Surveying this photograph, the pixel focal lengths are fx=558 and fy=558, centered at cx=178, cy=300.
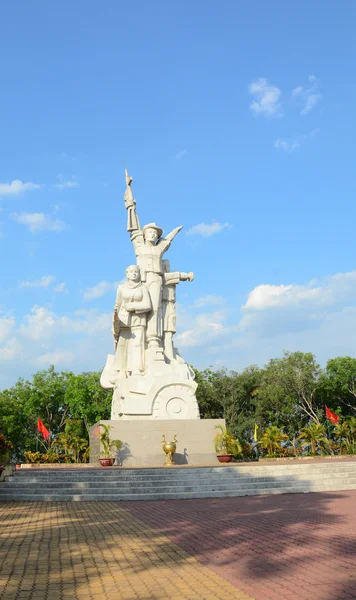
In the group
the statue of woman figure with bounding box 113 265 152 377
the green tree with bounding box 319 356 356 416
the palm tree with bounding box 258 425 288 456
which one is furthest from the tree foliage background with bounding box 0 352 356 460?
the statue of woman figure with bounding box 113 265 152 377

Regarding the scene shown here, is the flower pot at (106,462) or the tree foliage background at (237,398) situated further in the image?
the tree foliage background at (237,398)

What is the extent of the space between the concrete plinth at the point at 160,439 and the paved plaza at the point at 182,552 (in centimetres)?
704

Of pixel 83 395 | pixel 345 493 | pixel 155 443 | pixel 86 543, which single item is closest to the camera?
pixel 86 543

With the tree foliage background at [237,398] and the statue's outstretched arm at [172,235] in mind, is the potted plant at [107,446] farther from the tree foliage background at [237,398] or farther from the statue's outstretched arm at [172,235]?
the tree foliage background at [237,398]

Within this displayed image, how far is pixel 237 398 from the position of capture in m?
39.1

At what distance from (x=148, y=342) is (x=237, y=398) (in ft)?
68.0

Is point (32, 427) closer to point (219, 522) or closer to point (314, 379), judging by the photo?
point (314, 379)

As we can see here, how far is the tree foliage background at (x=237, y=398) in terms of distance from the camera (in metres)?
36.7

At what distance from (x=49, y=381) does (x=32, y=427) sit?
4.03 m

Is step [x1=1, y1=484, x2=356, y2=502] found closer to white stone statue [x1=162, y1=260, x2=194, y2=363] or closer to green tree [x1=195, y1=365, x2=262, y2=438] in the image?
white stone statue [x1=162, y1=260, x2=194, y2=363]

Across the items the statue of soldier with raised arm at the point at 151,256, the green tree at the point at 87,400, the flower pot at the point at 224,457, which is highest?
the statue of soldier with raised arm at the point at 151,256

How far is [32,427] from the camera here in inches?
1577

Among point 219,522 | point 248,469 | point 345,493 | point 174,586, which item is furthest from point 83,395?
point 174,586

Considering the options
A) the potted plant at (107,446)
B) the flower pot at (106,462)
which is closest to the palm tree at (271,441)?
the potted plant at (107,446)
